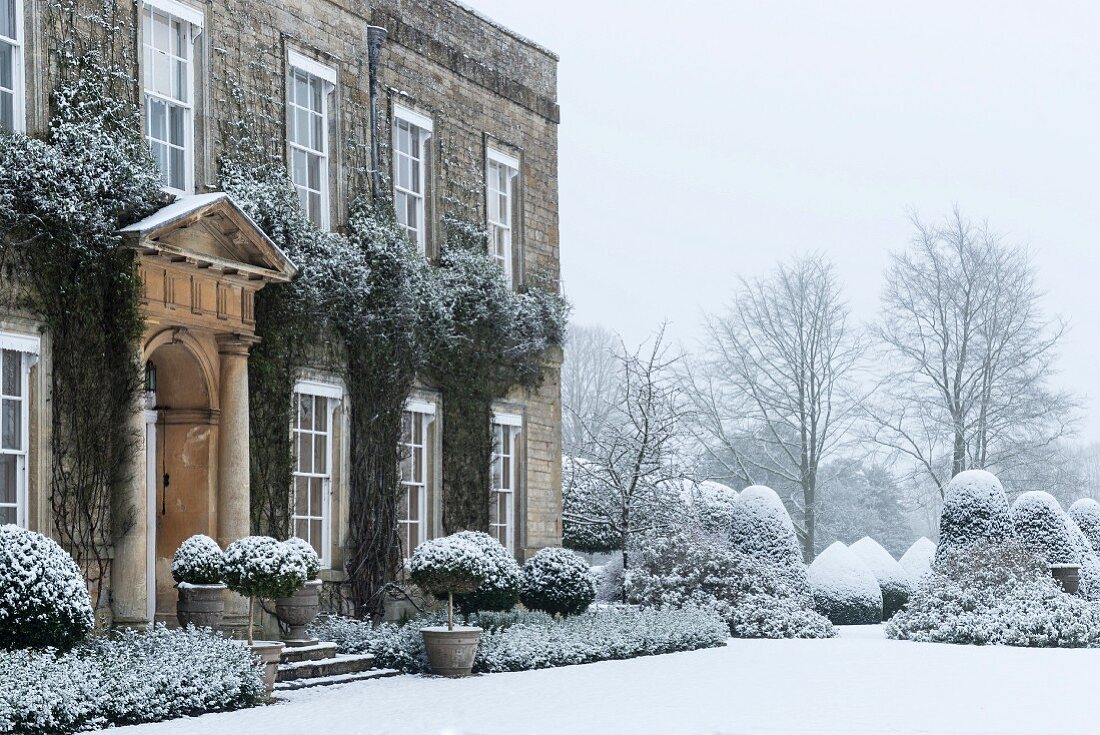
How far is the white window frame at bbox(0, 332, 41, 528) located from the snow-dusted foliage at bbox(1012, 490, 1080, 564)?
15.7 meters

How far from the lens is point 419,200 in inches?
672

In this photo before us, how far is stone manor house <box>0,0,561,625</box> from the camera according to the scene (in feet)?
39.5

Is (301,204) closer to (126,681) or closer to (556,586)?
(556,586)

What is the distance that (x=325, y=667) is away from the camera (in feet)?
43.0

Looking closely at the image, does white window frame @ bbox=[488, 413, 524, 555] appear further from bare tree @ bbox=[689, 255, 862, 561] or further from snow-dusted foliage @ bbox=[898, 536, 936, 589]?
bare tree @ bbox=[689, 255, 862, 561]

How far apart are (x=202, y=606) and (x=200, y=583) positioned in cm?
20

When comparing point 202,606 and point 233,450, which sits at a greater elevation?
point 233,450

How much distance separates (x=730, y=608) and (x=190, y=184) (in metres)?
10.6

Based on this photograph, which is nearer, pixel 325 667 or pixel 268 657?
pixel 268 657

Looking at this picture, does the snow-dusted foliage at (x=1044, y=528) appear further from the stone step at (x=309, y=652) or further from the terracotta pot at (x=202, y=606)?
the terracotta pot at (x=202, y=606)

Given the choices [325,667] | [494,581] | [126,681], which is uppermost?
[494,581]

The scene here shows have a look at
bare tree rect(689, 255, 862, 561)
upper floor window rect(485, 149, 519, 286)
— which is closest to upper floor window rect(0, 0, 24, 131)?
upper floor window rect(485, 149, 519, 286)

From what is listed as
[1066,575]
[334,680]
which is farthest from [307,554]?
[1066,575]

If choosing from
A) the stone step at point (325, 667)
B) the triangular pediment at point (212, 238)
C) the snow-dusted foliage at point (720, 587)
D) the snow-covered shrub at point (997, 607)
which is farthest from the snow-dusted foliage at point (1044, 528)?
the triangular pediment at point (212, 238)
